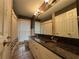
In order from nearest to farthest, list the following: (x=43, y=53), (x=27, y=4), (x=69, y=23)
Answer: (x=43, y=53) < (x=69, y=23) < (x=27, y=4)

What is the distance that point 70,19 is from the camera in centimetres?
199

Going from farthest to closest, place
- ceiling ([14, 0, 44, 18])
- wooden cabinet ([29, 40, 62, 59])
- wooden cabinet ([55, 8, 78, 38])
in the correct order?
ceiling ([14, 0, 44, 18])
wooden cabinet ([55, 8, 78, 38])
wooden cabinet ([29, 40, 62, 59])

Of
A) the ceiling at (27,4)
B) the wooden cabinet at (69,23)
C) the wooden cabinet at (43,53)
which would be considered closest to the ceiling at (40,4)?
the ceiling at (27,4)

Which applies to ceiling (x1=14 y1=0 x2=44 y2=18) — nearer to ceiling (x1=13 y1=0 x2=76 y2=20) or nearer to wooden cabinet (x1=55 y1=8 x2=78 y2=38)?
ceiling (x1=13 y1=0 x2=76 y2=20)

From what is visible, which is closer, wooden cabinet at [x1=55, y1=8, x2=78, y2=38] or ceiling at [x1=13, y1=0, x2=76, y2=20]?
wooden cabinet at [x1=55, y1=8, x2=78, y2=38]

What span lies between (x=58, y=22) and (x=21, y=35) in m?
4.14

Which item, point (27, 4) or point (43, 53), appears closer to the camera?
point (43, 53)

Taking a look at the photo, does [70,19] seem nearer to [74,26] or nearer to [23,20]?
[74,26]

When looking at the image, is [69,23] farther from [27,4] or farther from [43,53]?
[27,4]

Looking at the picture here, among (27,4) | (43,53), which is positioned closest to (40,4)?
(27,4)

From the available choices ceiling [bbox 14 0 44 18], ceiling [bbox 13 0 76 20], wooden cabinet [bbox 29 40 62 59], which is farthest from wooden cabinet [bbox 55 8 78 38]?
ceiling [bbox 14 0 44 18]

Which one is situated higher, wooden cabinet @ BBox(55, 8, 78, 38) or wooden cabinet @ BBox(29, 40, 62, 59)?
wooden cabinet @ BBox(55, 8, 78, 38)

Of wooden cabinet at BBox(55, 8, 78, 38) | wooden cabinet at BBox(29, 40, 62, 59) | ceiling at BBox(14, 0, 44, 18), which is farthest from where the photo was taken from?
ceiling at BBox(14, 0, 44, 18)

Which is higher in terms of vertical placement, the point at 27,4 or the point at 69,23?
the point at 27,4
